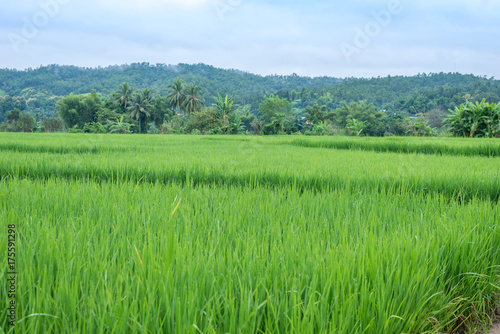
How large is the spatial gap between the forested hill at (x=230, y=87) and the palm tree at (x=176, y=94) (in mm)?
7491

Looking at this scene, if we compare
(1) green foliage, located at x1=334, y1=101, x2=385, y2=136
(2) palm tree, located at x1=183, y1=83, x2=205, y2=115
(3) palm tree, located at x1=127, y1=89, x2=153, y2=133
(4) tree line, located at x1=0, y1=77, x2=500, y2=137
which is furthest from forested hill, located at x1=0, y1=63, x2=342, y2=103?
(1) green foliage, located at x1=334, y1=101, x2=385, y2=136

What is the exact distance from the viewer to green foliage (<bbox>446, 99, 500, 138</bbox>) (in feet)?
41.8

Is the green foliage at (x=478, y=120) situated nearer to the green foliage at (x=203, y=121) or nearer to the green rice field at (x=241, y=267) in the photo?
the green rice field at (x=241, y=267)

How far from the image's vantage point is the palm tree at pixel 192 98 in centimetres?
4955

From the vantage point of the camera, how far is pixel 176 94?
49.9m

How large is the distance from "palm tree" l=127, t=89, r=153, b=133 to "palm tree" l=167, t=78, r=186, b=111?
189 inches

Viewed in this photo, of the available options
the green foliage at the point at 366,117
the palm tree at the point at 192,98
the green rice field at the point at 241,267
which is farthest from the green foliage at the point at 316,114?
the green rice field at the point at 241,267

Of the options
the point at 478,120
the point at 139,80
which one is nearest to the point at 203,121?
the point at 478,120

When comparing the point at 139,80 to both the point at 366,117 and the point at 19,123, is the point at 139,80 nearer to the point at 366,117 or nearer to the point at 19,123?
the point at 19,123

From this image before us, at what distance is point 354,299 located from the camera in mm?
774

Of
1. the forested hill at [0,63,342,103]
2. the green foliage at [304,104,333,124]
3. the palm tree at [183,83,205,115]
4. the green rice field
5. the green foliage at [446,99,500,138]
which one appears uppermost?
the forested hill at [0,63,342,103]

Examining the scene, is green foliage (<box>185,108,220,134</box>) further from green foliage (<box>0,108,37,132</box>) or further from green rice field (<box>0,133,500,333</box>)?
green rice field (<box>0,133,500,333</box>)

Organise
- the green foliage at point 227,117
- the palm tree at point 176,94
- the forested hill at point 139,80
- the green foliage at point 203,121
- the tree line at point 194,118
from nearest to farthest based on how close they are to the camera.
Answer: the green foliage at point 227,117
the tree line at point 194,118
the green foliage at point 203,121
the palm tree at point 176,94
the forested hill at point 139,80

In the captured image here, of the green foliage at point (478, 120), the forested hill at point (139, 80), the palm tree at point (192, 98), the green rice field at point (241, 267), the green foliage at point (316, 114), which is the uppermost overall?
the forested hill at point (139, 80)
